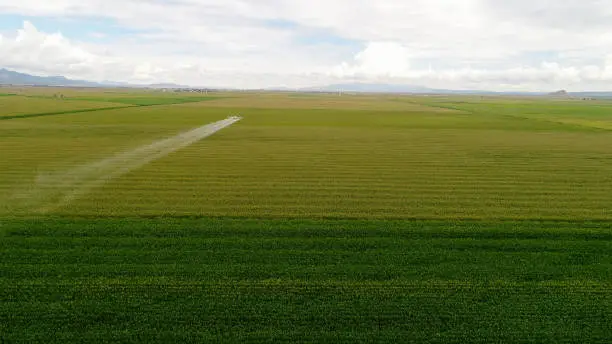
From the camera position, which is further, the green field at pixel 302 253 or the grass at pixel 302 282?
the green field at pixel 302 253

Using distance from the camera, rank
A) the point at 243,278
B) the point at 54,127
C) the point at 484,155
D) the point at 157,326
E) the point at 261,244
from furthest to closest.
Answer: the point at 54,127 < the point at 484,155 < the point at 261,244 < the point at 243,278 < the point at 157,326

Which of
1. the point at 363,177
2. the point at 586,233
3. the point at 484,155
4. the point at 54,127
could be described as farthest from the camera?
the point at 54,127

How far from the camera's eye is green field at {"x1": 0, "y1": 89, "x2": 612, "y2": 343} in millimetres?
10500

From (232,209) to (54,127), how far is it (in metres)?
42.3

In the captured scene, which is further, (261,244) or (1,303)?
(261,244)

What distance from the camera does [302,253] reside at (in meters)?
14.3

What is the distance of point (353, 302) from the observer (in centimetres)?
1141

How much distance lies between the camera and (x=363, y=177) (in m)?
26.4

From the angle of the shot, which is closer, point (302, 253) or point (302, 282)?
point (302, 282)

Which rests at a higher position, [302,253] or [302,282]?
[302,253]

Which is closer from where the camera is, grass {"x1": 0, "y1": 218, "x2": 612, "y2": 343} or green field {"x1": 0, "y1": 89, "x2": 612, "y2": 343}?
grass {"x1": 0, "y1": 218, "x2": 612, "y2": 343}

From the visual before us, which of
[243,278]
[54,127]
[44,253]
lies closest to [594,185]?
[243,278]

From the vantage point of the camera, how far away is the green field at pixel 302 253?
10500 millimetres

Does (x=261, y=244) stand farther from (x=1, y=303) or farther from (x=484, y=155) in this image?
(x=484, y=155)
